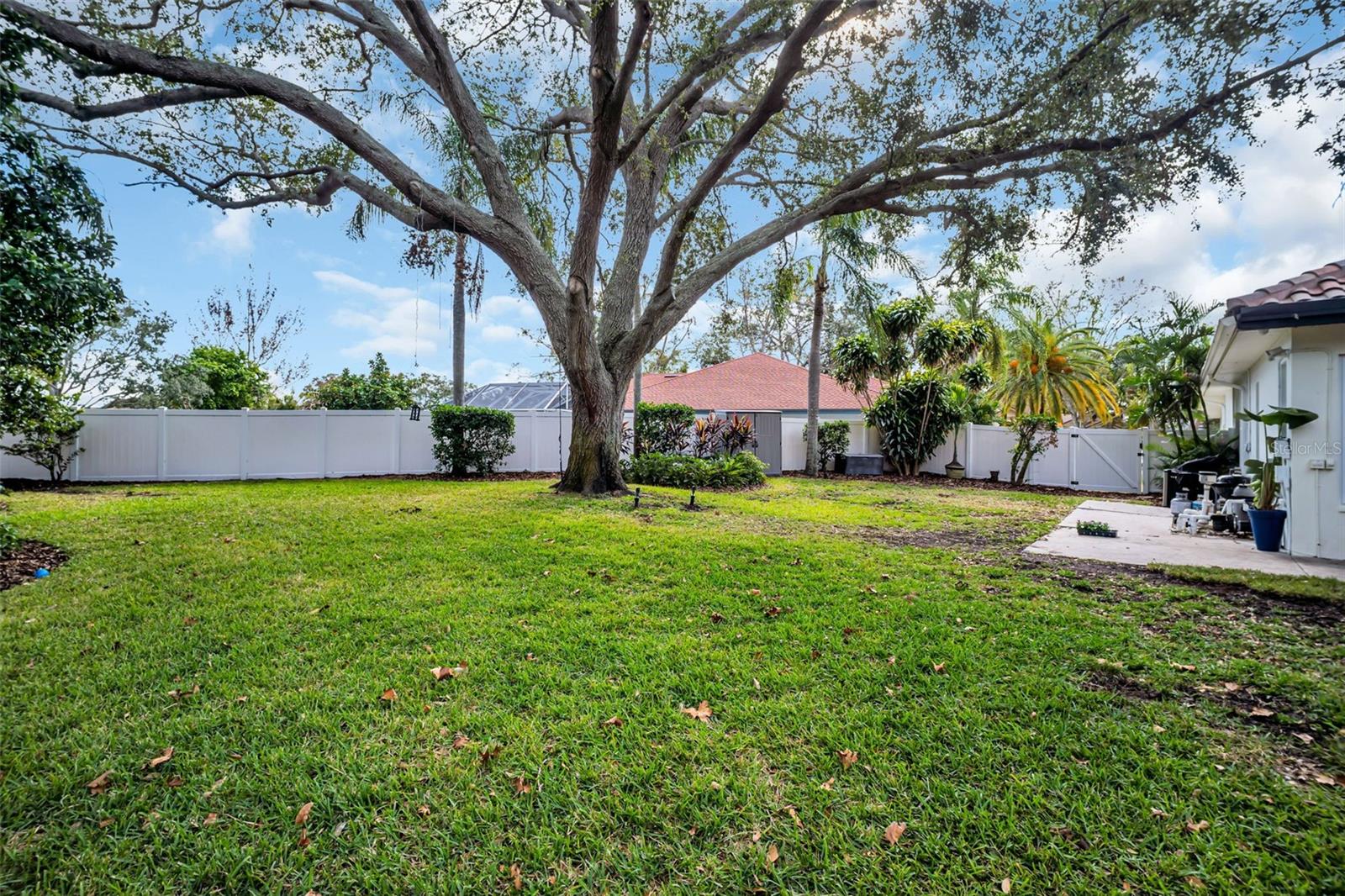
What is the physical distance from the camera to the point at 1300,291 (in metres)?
5.21

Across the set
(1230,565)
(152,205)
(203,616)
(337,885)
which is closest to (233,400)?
(152,205)

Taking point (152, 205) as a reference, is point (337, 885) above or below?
below

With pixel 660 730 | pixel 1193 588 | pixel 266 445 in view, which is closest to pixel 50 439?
pixel 266 445

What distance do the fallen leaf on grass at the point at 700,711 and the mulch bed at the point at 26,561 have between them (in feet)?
17.8

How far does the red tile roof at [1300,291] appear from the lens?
5020 mm

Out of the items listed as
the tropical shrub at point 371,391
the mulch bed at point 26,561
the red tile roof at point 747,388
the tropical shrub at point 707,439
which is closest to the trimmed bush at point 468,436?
the tropical shrub at point 371,391

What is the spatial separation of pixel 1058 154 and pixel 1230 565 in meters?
5.09

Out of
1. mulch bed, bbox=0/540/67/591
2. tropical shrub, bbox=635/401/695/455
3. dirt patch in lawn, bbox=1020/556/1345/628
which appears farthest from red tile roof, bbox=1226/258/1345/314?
mulch bed, bbox=0/540/67/591

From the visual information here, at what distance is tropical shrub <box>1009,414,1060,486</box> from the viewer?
1327cm

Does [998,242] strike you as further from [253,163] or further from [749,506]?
[253,163]

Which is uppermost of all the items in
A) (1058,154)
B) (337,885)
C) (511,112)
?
(511,112)

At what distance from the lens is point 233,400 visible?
13.0 m

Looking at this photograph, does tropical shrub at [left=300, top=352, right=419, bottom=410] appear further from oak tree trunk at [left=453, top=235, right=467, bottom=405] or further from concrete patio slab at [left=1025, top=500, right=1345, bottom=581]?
concrete patio slab at [left=1025, top=500, right=1345, bottom=581]

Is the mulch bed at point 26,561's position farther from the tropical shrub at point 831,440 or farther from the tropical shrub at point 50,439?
the tropical shrub at point 831,440
